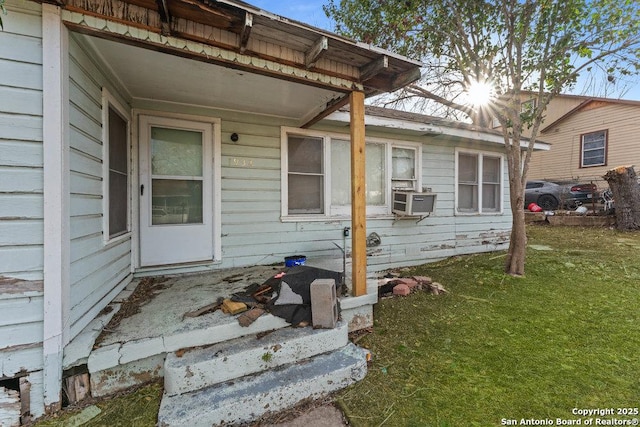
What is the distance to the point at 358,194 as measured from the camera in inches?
102

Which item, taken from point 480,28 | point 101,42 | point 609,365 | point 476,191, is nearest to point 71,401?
point 101,42

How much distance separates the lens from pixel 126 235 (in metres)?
2.90

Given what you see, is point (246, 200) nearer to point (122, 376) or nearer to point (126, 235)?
point (126, 235)

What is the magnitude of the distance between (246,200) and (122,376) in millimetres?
2299

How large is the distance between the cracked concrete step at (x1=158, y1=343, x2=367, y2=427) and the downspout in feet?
2.29

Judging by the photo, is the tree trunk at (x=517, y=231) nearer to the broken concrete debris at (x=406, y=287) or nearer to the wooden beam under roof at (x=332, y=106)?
the broken concrete debris at (x=406, y=287)

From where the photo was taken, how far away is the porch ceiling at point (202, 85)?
89.0 inches

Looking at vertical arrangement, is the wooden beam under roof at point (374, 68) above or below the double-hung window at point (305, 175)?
above

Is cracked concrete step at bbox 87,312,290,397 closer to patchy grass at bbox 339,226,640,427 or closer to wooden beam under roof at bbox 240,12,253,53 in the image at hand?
patchy grass at bbox 339,226,640,427

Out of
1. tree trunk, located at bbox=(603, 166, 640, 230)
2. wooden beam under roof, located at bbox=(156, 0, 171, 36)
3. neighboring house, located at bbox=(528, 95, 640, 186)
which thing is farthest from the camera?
neighboring house, located at bbox=(528, 95, 640, 186)

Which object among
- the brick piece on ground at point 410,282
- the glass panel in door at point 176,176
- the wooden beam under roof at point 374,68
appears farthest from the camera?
the brick piece on ground at point 410,282

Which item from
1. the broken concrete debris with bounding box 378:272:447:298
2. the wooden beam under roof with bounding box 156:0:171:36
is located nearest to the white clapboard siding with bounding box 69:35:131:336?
the wooden beam under roof with bounding box 156:0:171:36

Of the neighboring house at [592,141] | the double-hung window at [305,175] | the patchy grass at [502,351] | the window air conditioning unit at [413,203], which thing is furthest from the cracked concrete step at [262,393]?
the neighboring house at [592,141]

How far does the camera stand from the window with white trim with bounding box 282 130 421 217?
4074 millimetres
